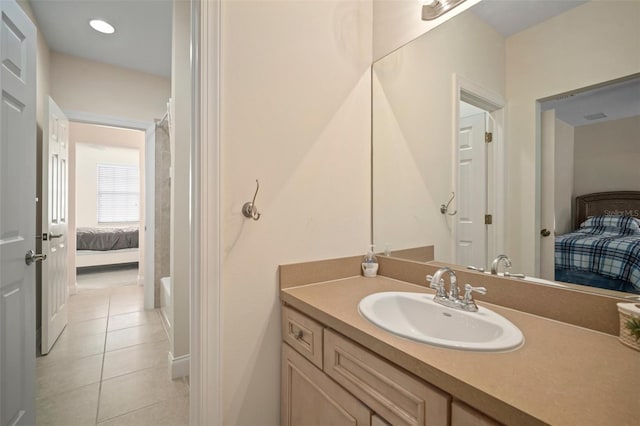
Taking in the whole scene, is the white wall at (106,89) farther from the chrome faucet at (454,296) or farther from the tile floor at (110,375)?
the chrome faucet at (454,296)

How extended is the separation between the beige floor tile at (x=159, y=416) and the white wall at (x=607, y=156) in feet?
7.13

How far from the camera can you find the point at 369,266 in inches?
58.8

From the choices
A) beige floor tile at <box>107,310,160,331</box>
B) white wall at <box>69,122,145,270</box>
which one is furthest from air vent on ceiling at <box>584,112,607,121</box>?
white wall at <box>69,122,145,270</box>

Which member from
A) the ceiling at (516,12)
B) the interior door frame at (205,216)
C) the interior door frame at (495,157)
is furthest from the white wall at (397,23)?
the interior door frame at (205,216)

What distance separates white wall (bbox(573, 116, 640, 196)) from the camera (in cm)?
81

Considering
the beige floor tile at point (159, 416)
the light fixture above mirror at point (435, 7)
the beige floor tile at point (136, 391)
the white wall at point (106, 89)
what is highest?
the white wall at point (106, 89)

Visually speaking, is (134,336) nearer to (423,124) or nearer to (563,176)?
(423,124)

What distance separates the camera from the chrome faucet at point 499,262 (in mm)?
1062

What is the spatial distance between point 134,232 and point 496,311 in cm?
622

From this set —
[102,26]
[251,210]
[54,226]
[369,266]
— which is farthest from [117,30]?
[369,266]

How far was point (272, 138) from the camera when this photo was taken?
1229 millimetres

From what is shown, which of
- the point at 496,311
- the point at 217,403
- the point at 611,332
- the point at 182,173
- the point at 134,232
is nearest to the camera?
the point at 611,332

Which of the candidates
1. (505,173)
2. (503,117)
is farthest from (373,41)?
(505,173)

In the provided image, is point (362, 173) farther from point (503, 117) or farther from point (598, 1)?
point (598, 1)
